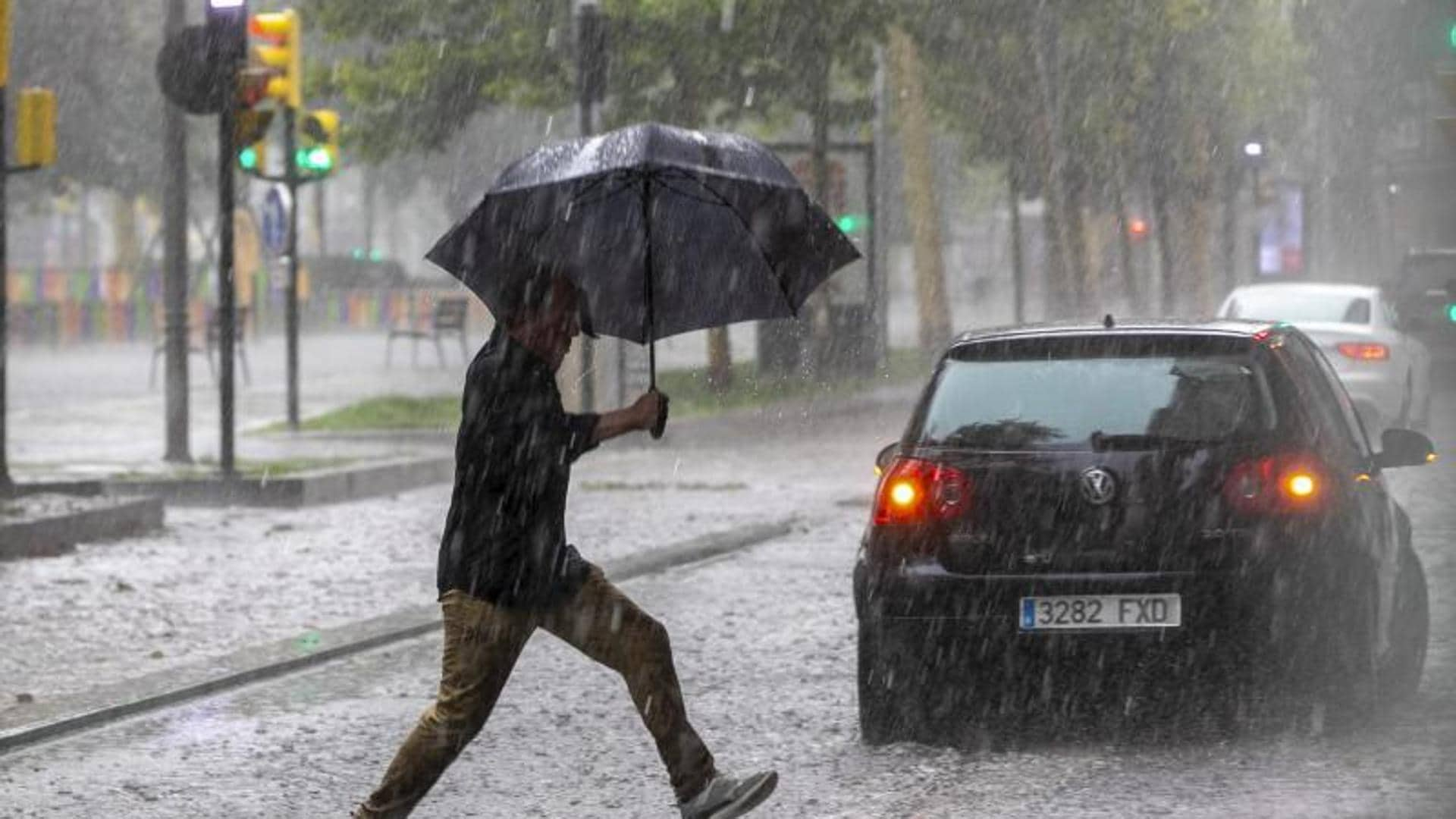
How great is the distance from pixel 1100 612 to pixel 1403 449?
71.2 inches

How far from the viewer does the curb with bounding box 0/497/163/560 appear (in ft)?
51.5

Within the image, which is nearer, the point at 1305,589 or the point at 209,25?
the point at 1305,589

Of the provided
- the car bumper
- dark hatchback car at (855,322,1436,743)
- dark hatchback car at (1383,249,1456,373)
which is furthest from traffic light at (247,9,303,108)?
the car bumper

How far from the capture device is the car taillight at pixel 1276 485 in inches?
354

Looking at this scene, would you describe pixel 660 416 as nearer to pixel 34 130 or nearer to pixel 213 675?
pixel 213 675

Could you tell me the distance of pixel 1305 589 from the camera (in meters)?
8.99

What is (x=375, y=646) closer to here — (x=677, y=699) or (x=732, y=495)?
(x=677, y=699)

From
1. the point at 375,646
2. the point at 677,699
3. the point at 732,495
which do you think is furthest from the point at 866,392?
the point at 677,699

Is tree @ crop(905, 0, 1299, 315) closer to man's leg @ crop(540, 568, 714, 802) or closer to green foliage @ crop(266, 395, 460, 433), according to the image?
green foliage @ crop(266, 395, 460, 433)

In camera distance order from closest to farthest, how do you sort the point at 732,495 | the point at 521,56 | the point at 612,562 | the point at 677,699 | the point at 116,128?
the point at 677,699
the point at 612,562
the point at 732,495
the point at 521,56
the point at 116,128

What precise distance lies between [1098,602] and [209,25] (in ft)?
36.1

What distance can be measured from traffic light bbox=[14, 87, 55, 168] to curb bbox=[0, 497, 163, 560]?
2107 millimetres

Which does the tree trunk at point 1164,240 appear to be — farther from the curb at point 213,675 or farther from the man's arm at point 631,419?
the man's arm at point 631,419

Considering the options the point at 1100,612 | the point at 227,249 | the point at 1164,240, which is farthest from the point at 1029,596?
the point at 1164,240
